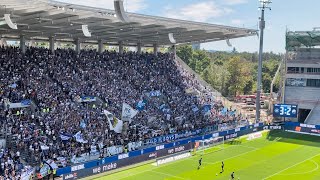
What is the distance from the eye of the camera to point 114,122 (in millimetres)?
37969

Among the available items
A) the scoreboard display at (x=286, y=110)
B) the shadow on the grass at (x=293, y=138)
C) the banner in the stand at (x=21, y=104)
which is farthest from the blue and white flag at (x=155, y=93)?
the banner in the stand at (x=21, y=104)

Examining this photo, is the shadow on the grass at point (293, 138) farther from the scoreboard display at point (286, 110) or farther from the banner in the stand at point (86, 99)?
the banner in the stand at point (86, 99)

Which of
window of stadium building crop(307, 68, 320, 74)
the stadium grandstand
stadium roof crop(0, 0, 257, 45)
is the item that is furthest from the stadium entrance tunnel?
stadium roof crop(0, 0, 257, 45)

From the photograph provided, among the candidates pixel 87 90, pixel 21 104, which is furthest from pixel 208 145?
pixel 21 104

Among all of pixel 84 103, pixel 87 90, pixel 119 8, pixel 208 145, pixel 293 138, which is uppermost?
pixel 119 8

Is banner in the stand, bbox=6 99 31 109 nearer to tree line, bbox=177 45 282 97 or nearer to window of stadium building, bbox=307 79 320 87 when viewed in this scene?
window of stadium building, bbox=307 79 320 87

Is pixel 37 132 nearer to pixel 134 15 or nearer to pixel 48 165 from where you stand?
pixel 48 165

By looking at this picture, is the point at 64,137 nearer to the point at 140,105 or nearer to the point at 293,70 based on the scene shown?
the point at 140,105

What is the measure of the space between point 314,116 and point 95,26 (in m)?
35.5

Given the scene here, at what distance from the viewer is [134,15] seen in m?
36.6

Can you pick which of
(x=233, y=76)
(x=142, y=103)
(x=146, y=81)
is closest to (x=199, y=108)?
(x=146, y=81)

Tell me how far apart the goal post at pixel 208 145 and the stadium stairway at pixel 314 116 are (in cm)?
2015

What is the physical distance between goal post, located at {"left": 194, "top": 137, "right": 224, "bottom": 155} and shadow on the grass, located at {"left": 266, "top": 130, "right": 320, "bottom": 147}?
755 centimetres

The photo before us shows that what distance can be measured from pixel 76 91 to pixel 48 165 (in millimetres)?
13684
